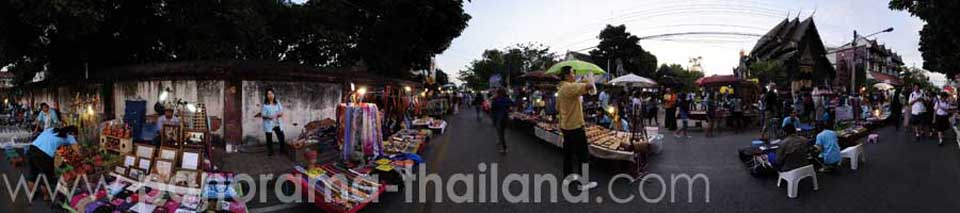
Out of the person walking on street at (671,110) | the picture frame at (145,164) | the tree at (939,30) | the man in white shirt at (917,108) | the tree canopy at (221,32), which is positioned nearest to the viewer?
the picture frame at (145,164)

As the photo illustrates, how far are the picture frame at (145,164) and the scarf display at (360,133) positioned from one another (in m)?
2.67

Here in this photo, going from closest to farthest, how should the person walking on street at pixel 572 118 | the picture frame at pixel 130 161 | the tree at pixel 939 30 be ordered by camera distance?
the person walking on street at pixel 572 118, the picture frame at pixel 130 161, the tree at pixel 939 30

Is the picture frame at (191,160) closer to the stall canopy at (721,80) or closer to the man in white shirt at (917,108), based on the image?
the man in white shirt at (917,108)

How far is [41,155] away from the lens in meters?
6.12

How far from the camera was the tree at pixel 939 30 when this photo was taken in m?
13.9

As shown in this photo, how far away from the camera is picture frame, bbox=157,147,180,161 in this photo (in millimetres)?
6070

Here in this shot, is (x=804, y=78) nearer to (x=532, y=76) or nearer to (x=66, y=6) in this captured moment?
(x=532, y=76)

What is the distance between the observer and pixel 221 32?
49.2ft

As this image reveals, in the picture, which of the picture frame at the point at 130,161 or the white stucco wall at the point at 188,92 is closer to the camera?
the picture frame at the point at 130,161

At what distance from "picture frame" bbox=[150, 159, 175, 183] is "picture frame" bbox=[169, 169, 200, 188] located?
0.26 ft

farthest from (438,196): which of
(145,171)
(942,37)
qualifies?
(942,37)

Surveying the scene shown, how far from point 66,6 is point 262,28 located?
6.75 metres

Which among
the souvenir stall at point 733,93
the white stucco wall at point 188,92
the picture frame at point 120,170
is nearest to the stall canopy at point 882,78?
the souvenir stall at point 733,93

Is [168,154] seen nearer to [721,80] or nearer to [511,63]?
[721,80]
